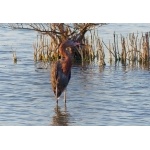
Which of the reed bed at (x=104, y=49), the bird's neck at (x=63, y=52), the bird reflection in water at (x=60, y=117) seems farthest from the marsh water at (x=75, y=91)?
the bird's neck at (x=63, y=52)

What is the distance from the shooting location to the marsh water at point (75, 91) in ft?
43.3

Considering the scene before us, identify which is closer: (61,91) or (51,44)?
(61,91)

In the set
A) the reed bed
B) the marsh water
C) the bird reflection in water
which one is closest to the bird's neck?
the marsh water

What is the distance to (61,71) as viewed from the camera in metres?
14.3

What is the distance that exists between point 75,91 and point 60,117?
4.81ft

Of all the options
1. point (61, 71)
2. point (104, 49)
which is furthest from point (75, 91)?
point (104, 49)

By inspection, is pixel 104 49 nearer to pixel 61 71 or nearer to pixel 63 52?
pixel 63 52
